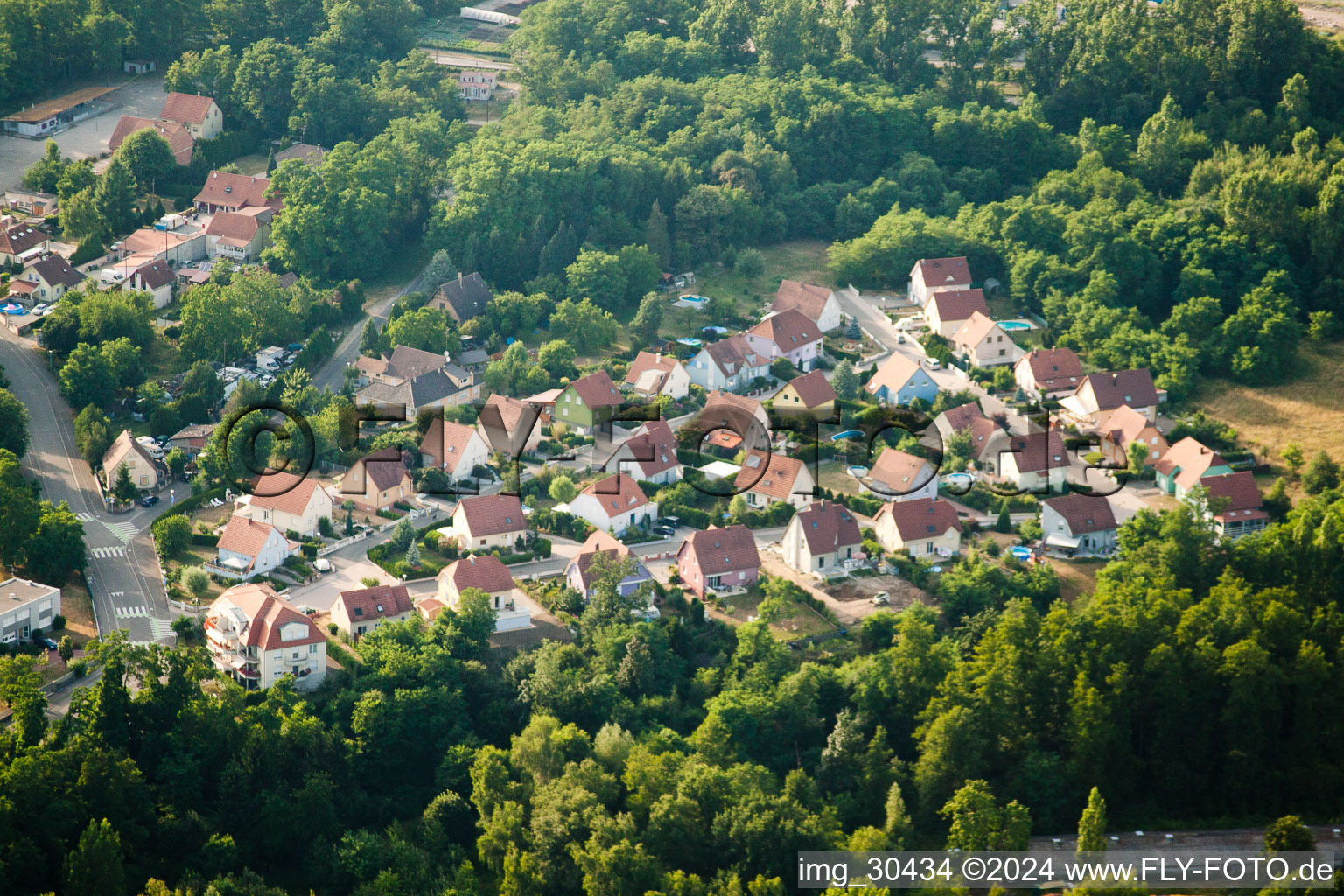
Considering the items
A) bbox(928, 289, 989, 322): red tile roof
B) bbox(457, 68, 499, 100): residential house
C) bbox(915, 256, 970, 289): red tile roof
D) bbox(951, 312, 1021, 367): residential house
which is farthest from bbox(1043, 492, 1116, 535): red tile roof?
bbox(457, 68, 499, 100): residential house

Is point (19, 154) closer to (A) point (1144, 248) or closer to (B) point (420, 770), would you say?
(B) point (420, 770)

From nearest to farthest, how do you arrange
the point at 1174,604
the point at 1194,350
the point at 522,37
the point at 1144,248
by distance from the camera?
the point at 1174,604
the point at 1194,350
the point at 1144,248
the point at 522,37

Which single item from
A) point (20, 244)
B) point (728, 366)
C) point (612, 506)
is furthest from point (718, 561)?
point (20, 244)

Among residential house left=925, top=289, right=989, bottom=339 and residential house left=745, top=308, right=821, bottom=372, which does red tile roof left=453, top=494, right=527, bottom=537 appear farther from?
residential house left=925, top=289, right=989, bottom=339

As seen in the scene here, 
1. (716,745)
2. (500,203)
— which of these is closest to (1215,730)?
(716,745)

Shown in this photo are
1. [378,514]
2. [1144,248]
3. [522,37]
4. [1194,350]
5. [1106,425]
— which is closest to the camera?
[378,514]
